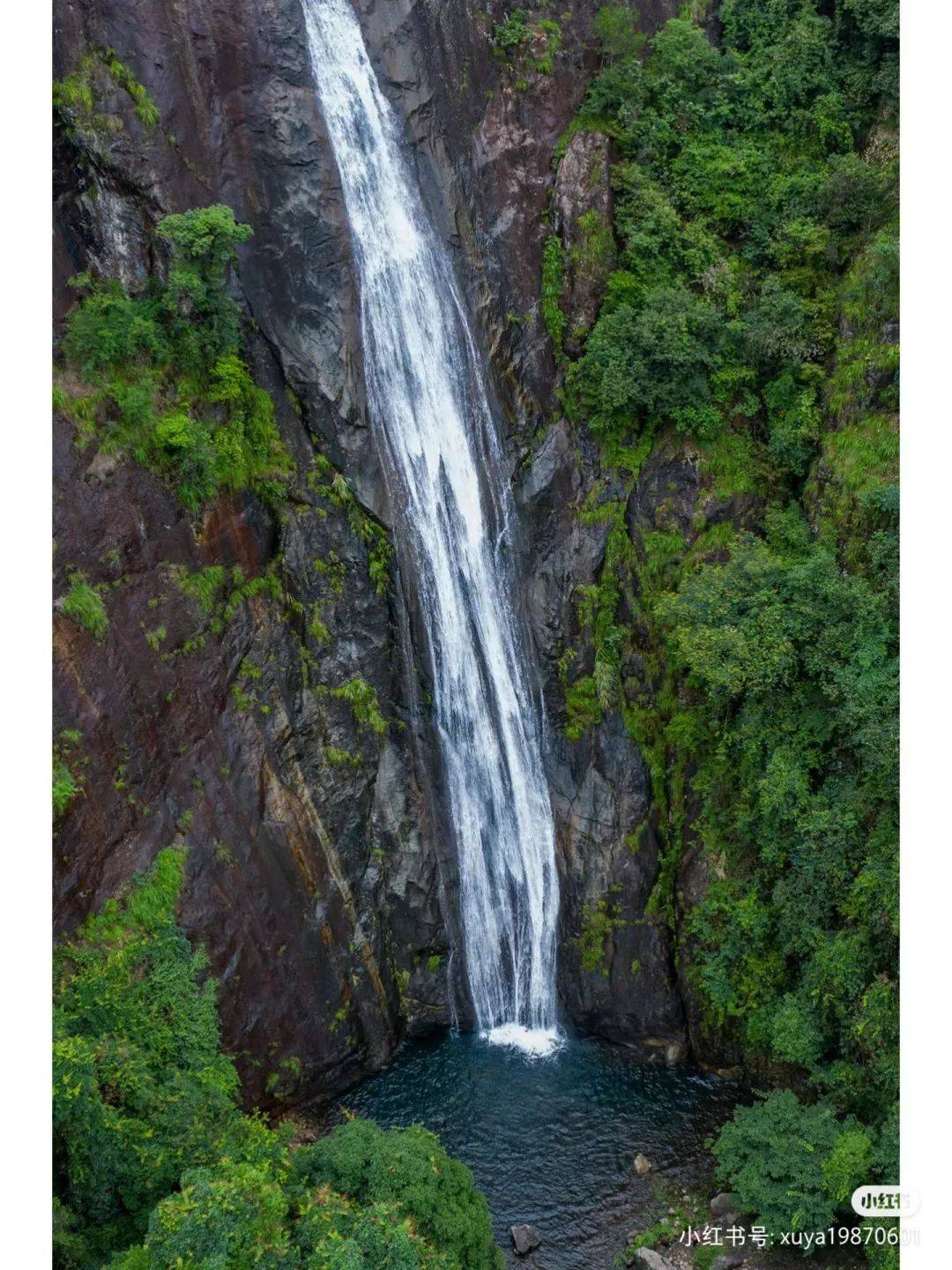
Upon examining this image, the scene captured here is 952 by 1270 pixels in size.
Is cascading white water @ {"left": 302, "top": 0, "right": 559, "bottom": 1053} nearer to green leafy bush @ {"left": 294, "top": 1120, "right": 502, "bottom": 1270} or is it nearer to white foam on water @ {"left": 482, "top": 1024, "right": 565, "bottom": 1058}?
white foam on water @ {"left": 482, "top": 1024, "right": 565, "bottom": 1058}

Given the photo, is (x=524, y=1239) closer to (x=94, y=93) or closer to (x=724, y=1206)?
(x=724, y=1206)

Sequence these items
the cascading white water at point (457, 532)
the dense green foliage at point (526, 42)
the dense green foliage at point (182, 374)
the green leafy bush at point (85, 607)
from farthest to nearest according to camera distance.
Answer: the dense green foliage at point (526, 42) → the cascading white water at point (457, 532) → the dense green foliage at point (182, 374) → the green leafy bush at point (85, 607)

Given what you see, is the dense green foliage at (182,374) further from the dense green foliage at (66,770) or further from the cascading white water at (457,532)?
the dense green foliage at (66,770)

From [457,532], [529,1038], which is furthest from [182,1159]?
[457,532]

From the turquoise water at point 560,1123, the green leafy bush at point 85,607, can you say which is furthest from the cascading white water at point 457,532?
the green leafy bush at point 85,607

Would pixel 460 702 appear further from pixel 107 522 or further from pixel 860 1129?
pixel 860 1129

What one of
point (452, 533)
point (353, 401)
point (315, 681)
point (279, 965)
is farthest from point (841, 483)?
point (279, 965)

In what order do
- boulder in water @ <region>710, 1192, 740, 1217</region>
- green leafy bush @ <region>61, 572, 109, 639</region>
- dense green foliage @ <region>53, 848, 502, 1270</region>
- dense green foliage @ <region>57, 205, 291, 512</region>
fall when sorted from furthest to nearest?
dense green foliage @ <region>57, 205, 291, 512</region> < boulder in water @ <region>710, 1192, 740, 1217</region> < green leafy bush @ <region>61, 572, 109, 639</region> < dense green foliage @ <region>53, 848, 502, 1270</region>

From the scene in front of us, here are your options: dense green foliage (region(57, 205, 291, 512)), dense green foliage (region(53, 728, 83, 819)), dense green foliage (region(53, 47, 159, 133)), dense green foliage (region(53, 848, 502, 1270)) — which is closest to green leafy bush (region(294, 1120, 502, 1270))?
dense green foliage (region(53, 848, 502, 1270))
